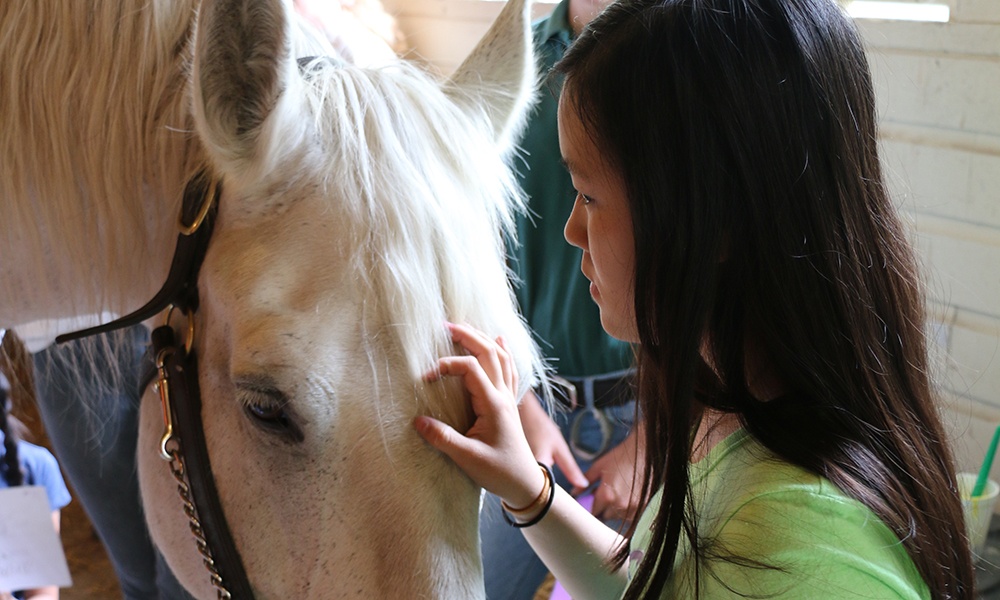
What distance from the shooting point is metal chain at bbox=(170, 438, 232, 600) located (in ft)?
2.54

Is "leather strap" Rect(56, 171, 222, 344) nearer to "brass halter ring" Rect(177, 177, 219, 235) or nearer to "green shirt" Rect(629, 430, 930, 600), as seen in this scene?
"brass halter ring" Rect(177, 177, 219, 235)

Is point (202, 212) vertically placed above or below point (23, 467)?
above

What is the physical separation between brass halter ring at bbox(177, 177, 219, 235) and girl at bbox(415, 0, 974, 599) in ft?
0.79

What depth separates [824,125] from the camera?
2.10ft

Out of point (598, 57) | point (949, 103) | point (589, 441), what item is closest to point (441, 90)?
point (598, 57)

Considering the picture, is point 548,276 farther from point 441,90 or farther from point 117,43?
point 117,43

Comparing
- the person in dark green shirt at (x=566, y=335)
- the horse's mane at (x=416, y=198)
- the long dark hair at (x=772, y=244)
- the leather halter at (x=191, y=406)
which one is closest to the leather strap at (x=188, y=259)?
the leather halter at (x=191, y=406)

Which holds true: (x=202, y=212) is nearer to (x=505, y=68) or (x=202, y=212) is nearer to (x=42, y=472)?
(x=505, y=68)

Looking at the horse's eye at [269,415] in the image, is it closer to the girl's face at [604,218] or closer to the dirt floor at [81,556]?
the girl's face at [604,218]

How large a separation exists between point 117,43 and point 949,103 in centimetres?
168

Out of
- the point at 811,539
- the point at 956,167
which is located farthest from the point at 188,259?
the point at 956,167

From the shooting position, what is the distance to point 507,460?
728mm

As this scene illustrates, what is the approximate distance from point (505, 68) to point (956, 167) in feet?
4.49

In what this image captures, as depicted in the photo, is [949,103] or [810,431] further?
[949,103]
